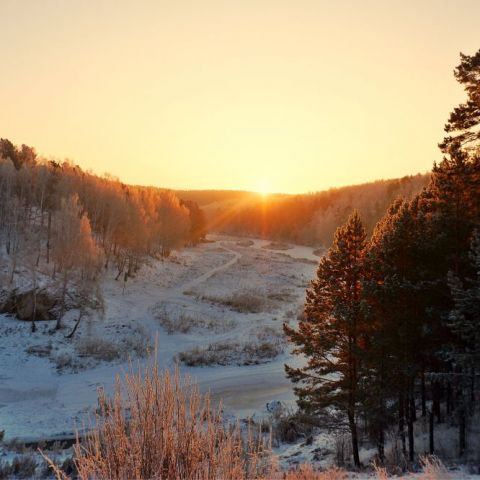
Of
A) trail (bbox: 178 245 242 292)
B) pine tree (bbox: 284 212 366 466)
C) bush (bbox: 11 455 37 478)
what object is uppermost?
pine tree (bbox: 284 212 366 466)

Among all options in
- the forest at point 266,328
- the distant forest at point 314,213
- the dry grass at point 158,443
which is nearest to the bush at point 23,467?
the forest at point 266,328

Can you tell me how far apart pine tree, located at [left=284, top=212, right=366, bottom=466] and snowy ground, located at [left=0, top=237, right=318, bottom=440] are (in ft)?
15.8

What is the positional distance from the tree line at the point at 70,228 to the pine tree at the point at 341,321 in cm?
2512

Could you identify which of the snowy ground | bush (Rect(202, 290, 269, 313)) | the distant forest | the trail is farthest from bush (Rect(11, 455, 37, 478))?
the distant forest

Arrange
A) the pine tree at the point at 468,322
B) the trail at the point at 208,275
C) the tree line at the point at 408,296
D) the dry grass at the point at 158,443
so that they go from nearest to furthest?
the dry grass at the point at 158,443
the pine tree at the point at 468,322
the tree line at the point at 408,296
the trail at the point at 208,275

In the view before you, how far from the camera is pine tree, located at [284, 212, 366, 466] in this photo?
56.3 feet

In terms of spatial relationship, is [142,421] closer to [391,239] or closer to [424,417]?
[391,239]

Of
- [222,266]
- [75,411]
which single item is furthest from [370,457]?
[222,266]

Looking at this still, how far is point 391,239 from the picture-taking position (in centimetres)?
1633

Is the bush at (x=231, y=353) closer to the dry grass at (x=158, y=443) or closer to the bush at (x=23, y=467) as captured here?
the bush at (x=23, y=467)

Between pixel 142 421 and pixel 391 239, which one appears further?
pixel 391 239

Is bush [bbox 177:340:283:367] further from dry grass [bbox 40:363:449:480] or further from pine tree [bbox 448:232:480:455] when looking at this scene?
dry grass [bbox 40:363:449:480]

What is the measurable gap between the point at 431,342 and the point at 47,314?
1306 inches

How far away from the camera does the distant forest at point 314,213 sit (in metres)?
124
